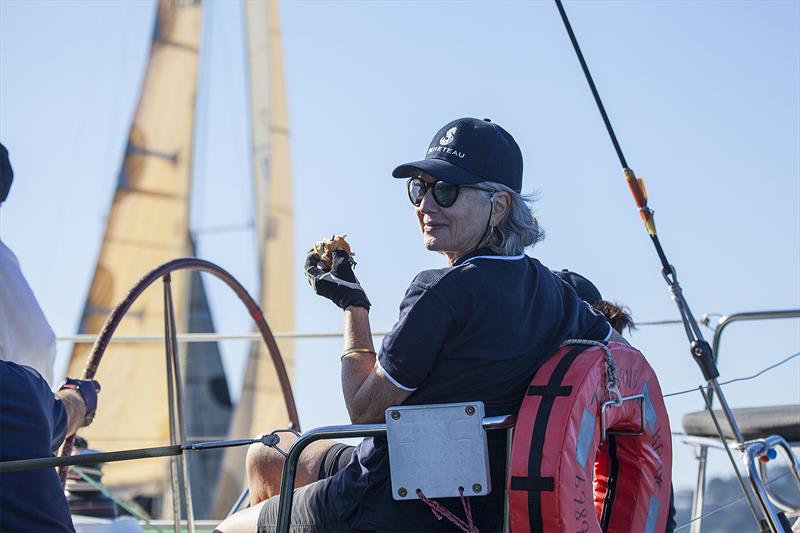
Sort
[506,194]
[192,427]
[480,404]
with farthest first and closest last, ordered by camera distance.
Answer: [192,427]
[506,194]
[480,404]

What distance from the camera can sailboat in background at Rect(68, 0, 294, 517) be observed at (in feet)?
61.0

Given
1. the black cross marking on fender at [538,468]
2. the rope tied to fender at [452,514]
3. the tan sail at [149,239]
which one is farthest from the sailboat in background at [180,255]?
the black cross marking on fender at [538,468]

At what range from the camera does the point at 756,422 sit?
134 inches

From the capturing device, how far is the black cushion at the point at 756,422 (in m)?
3.34

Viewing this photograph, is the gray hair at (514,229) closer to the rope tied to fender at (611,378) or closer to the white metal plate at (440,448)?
the rope tied to fender at (611,378)

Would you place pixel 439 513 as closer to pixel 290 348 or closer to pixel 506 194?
pixel 506 194

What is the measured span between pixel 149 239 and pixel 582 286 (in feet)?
56.3

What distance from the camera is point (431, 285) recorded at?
7.45 ft

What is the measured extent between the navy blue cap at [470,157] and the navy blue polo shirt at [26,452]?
900 millimetres

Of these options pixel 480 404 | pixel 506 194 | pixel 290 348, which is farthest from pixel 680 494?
pixel 290 348

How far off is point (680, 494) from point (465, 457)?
1.93m

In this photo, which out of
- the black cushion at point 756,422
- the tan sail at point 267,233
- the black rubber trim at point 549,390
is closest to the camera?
the black rubber trim at point 549,390

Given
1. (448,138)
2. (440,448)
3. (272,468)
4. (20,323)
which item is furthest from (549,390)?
(20,323)

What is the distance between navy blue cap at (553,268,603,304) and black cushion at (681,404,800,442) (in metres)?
0.66
